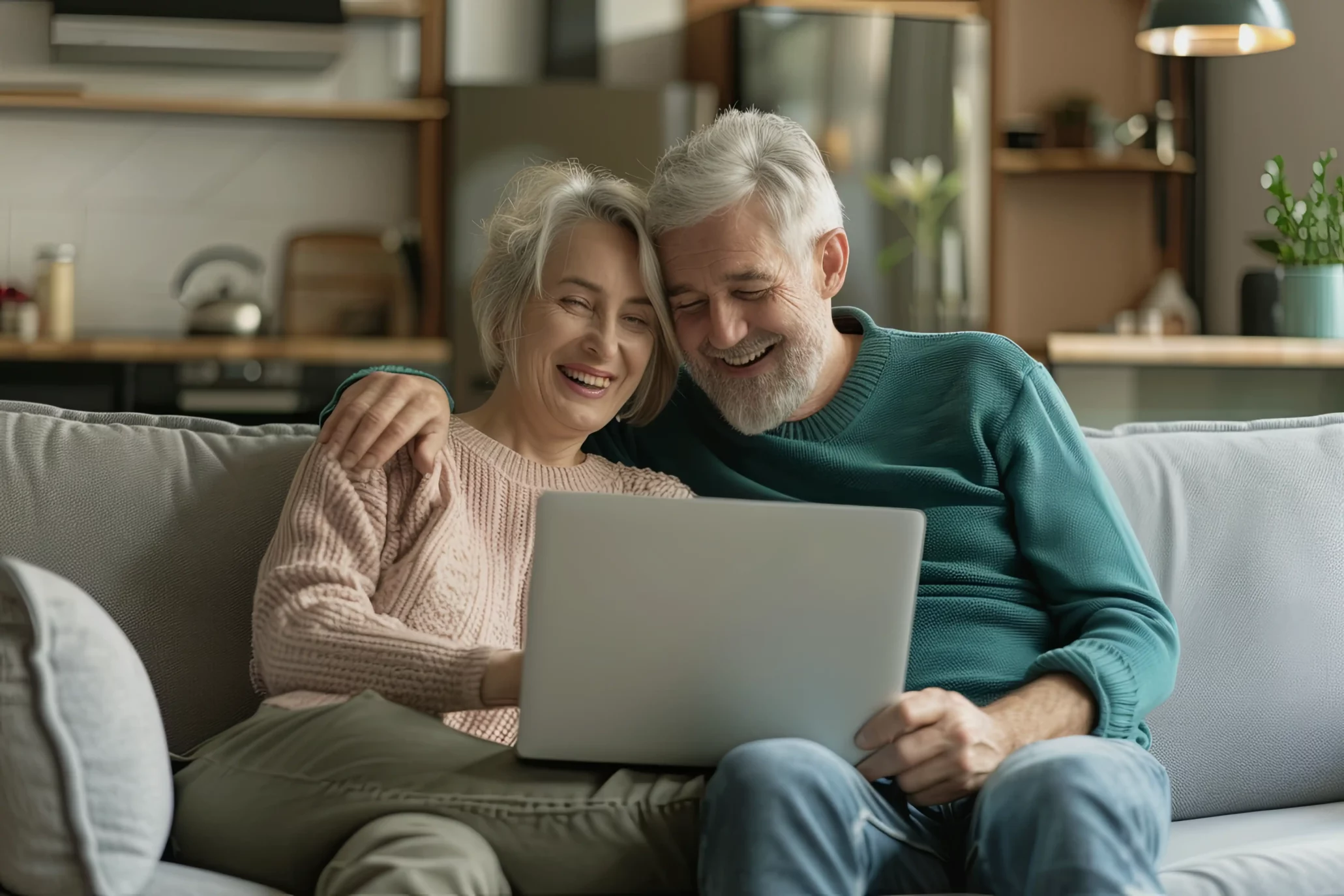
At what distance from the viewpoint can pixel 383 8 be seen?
4.75 m

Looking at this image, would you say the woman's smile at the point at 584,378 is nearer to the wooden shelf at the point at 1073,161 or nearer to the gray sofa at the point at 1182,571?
the gray sofa at the point at 1182,571

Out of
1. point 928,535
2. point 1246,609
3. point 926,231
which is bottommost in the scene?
point 1246,609

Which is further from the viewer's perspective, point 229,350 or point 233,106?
point 233,106

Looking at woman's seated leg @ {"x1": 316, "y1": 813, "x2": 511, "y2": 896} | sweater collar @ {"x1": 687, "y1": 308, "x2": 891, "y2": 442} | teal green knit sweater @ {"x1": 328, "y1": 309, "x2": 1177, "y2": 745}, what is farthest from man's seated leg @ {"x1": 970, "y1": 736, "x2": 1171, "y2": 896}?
sweater collar @ {"x1": 687, "y1": 308, "x2": 891, "y2": 442}

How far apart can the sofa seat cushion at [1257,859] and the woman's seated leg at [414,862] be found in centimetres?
69

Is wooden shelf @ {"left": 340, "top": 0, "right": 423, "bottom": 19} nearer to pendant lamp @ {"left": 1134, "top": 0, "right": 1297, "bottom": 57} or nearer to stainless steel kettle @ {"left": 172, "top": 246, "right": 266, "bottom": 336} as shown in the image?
stainless steel kettle @ {"left": 172, "top": 246, "right": 266, "bottom": 336}

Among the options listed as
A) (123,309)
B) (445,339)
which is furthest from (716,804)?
(123,309)

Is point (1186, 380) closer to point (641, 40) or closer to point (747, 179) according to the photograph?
point (641, 40)

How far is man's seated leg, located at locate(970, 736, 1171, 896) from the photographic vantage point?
1227 millimetres

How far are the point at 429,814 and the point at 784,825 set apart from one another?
331mm

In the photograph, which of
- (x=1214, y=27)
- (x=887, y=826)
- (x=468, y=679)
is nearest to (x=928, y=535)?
(x=887, y=826)

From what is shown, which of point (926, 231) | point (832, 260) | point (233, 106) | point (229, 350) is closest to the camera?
point (832, 260)

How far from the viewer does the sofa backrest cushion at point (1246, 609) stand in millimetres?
1840

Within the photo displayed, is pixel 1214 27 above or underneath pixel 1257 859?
above
